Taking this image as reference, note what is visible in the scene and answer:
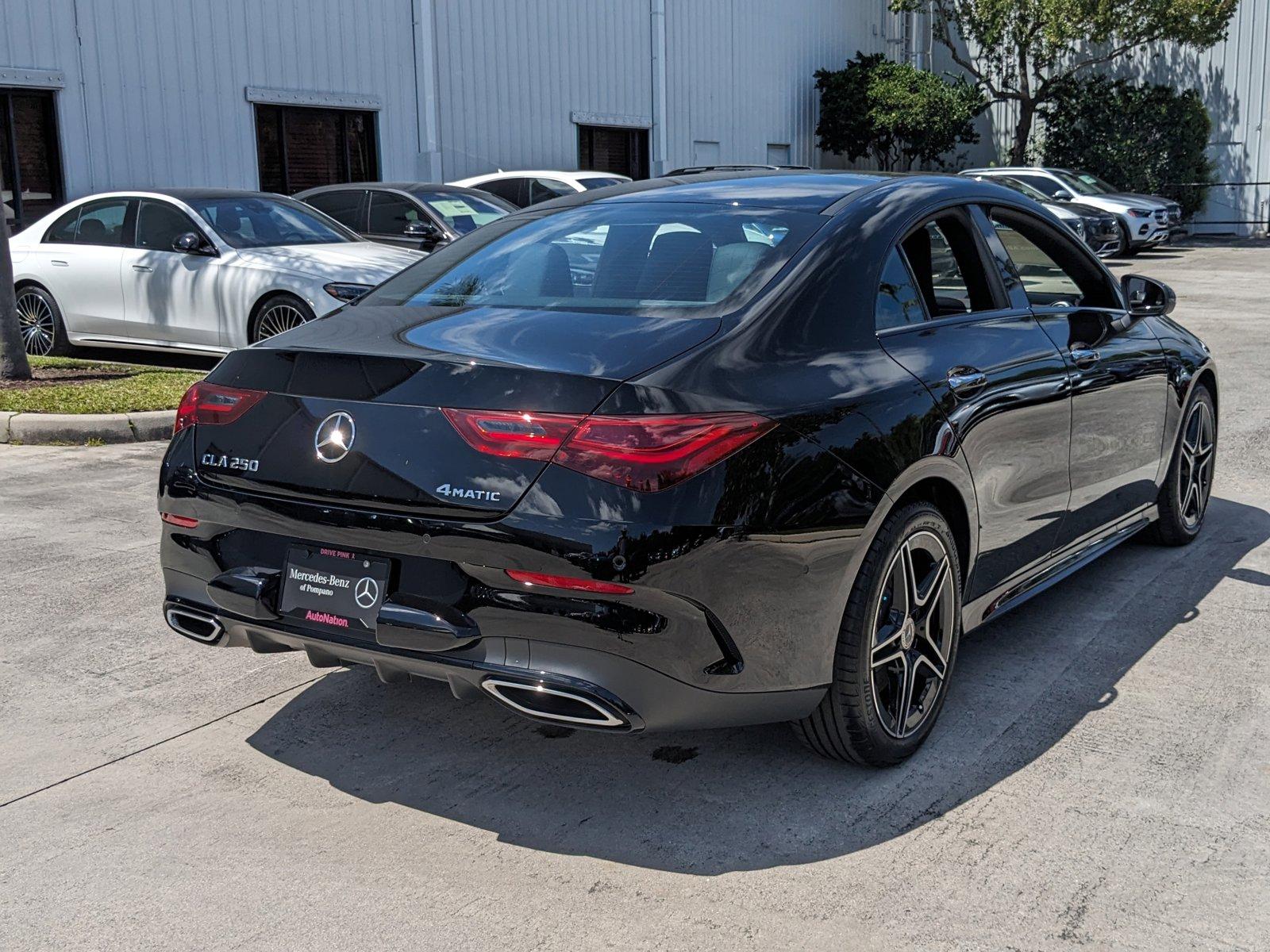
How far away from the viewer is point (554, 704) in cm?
315

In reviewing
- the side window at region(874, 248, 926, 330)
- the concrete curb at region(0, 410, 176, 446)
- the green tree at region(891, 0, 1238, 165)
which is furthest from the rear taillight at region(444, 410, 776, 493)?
the green tree at region(891, 0, 1238, 165)

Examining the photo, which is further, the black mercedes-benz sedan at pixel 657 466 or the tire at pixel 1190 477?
the tire at pixel 1190 477

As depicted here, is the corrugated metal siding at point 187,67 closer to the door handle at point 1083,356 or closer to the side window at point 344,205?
the side window at point 344,205

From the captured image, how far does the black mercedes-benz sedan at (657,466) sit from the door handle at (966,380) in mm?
13

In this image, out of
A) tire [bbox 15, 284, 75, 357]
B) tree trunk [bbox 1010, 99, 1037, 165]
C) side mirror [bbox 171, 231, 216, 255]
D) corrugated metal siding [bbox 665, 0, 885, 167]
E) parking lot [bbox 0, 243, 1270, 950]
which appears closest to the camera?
parking lot [bbox 0, 243, 1270, 950]

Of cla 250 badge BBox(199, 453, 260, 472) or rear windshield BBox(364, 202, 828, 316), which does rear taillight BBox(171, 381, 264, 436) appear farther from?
rear windshield BBox(364, 202, 828, 316)

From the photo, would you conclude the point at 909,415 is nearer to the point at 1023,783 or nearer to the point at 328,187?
the point at 1023,783

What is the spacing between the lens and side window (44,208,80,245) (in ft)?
38.1

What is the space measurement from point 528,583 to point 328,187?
1258cm

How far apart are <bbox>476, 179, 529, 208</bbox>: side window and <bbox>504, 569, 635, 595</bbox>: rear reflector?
15286 millimetres

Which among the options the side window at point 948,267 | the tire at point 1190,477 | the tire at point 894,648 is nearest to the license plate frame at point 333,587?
the tire at point 894,648

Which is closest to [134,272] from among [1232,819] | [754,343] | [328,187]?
[328,187]

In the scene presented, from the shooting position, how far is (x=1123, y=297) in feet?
17.6

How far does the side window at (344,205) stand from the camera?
1438cm
